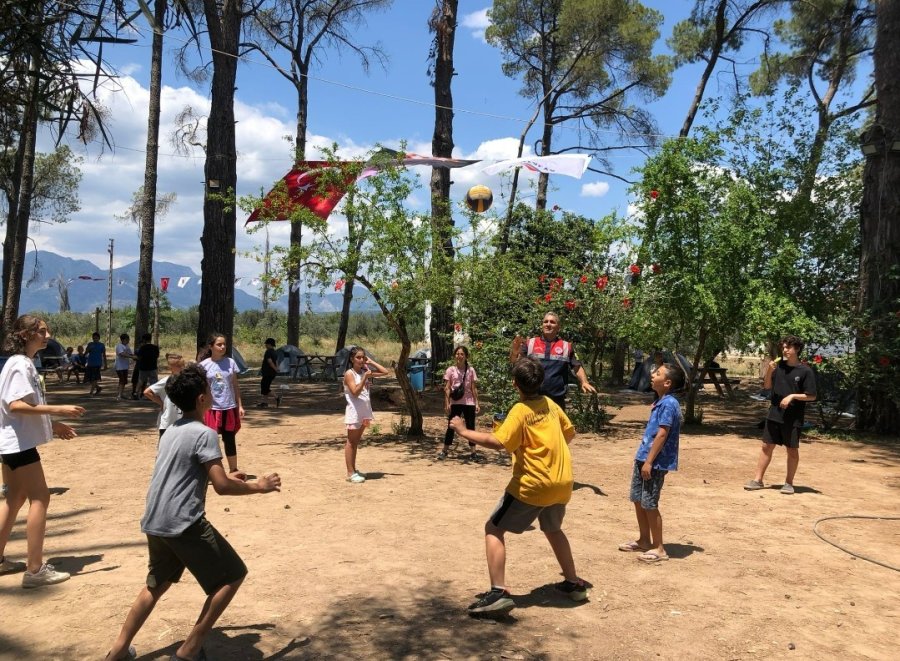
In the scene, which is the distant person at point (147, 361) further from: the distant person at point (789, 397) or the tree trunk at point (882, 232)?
the tree trunk at point (882, 232)

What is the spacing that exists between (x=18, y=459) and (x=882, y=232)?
12.7m

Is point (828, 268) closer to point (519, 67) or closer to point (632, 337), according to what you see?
point (632, 337)

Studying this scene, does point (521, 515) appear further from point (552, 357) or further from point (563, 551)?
point (552, 357)

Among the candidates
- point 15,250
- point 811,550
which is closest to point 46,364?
point 15,250

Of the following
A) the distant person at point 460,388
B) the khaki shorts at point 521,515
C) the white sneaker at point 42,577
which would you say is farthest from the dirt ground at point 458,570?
the distant person at point 460,388

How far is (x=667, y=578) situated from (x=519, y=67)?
2131 centimetres

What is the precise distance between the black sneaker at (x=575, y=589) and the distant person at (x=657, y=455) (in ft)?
3.03

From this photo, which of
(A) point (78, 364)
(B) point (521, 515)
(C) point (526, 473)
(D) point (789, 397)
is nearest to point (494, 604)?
(B) point (521, 515)

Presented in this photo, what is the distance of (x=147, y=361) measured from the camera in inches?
523

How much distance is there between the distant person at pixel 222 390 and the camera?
670 cm

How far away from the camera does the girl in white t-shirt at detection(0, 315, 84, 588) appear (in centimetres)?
401

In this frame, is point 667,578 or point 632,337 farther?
point 632,337

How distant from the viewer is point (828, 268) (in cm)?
1214

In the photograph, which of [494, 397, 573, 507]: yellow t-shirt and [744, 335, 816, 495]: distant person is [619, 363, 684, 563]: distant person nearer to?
[494, 397, 573, 507]: yellow t-shirt
